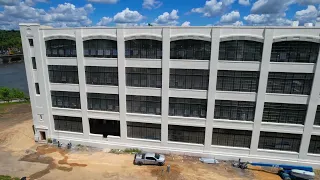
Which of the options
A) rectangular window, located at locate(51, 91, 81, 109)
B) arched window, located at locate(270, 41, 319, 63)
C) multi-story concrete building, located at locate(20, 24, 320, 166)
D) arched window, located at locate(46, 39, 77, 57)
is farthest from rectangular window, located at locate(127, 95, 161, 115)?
arched window, located at locate(270, 41, 319, 63)

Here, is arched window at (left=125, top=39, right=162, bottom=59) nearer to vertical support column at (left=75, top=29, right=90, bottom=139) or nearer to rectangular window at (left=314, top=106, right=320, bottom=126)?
vertical support column at (left=75, top=29, right=90, bottom=139)

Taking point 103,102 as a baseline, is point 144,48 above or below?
above

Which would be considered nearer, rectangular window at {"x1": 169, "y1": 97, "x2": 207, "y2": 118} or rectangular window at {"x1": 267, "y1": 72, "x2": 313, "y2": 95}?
rectangular window at {"x1": 267, "y1": 72, "x2": 313, "y2": 95}

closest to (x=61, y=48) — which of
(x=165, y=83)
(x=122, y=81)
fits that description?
(x=122, y=81)

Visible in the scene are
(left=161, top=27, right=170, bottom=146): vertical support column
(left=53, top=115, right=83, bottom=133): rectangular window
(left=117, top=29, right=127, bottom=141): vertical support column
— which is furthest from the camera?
(left=53, top=115, right=83, bottom=133): rectangular window

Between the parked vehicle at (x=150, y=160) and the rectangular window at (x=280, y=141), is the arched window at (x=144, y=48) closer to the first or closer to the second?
the parked vehicle at (x=150, y=160)

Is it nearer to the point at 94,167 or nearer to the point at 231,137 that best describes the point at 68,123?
the point at 94,167
